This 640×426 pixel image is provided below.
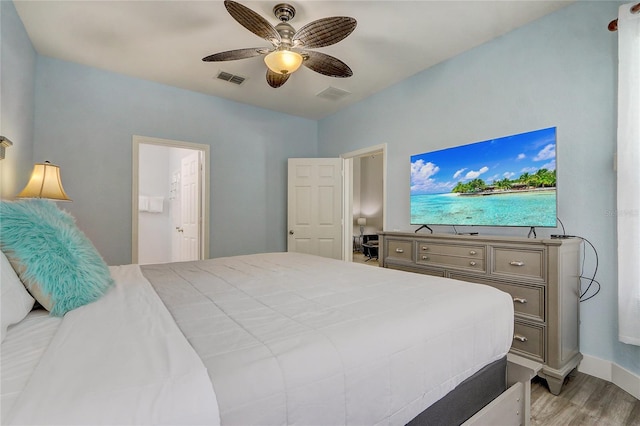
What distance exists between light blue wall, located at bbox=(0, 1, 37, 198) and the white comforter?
224cm

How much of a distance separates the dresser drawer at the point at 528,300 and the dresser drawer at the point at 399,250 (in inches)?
34.4

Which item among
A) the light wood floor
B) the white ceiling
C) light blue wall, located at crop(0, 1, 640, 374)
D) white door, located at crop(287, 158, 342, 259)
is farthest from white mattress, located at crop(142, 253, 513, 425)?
white door, located at crop(287, 158, 342, 259)

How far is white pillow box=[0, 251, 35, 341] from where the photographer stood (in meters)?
0.85

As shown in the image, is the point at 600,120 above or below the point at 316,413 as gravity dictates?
above

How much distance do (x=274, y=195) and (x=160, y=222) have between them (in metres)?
2.46

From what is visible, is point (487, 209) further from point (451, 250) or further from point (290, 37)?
point (290, 37)

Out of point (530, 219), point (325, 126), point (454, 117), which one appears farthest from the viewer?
point (325, 126)

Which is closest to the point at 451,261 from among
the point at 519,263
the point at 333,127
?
the point at 519,263

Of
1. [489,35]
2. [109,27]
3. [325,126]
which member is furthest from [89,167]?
[489,35]

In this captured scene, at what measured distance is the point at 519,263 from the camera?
2.10 meters

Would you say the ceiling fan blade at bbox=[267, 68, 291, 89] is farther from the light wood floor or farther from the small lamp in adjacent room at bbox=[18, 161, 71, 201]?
the light wood floor

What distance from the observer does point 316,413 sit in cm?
76

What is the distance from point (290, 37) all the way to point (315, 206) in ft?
8.29

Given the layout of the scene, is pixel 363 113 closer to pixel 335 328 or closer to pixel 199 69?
pixel 199 69
